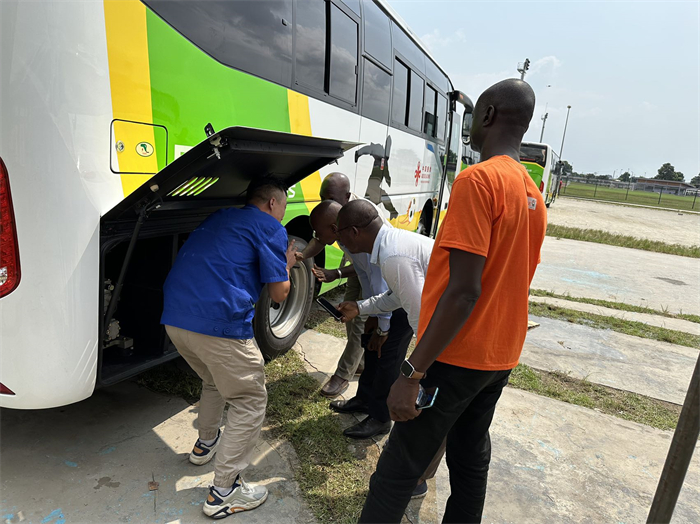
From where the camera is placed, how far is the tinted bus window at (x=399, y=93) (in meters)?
5.70

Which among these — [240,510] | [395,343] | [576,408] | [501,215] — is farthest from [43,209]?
[576,408]

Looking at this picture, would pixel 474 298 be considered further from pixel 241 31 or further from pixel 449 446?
pixel 241 31

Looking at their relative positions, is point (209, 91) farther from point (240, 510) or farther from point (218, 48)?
point (240, 510)

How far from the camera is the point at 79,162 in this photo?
2037mm

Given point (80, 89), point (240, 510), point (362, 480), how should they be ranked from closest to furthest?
1. point (80, 89)
2. point (240, 510)
3. point (362, 480)

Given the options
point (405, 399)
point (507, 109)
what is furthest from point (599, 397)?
point (507, 109)

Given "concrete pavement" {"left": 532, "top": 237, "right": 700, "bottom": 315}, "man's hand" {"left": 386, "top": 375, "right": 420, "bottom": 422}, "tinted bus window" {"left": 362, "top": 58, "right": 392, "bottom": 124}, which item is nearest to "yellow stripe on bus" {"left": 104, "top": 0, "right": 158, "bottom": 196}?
"man's hand" {"left": 386, "top": 375, "right": 420, "bottom": 422}

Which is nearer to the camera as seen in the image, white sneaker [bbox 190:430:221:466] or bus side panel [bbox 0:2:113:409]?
bus side panel [bbox 0:2:113:409]

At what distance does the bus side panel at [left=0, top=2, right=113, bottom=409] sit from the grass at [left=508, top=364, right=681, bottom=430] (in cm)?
351

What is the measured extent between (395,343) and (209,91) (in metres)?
1.94

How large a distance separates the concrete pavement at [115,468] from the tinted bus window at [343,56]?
2.98 metres

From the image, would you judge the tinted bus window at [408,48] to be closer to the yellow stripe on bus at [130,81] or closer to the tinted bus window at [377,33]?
the tinted bus window at [377,33]

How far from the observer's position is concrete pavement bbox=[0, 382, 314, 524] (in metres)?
2.25

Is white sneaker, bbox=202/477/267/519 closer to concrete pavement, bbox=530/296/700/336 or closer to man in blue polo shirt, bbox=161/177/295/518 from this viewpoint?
man in blue polo shirt, bbox=161/177/295/518
